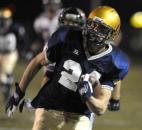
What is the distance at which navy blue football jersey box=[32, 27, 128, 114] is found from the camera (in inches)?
198

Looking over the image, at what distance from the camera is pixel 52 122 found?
5.20m

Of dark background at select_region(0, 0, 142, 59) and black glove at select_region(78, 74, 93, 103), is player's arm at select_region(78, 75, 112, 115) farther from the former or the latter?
dark background at select_region(0, 0, 142, 59)

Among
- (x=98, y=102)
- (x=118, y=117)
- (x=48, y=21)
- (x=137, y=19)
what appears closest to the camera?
(x=98, y=102)

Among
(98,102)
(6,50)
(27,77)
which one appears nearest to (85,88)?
(98,102)

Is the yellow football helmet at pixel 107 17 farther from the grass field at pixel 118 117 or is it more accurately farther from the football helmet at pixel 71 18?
the grass field at pixel 118 117

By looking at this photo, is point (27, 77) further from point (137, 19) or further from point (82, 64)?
point (137, 19)

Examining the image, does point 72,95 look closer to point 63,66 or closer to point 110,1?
point 63,66

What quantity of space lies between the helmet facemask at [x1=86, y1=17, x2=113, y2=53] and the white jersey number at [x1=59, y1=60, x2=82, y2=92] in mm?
219

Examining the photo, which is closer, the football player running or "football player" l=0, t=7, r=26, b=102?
the football player running

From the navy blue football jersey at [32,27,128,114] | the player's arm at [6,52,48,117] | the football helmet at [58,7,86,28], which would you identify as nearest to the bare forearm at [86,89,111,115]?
the navy blue football jersey at [32,27,128,114]

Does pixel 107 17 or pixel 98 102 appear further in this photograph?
pixel 107 17

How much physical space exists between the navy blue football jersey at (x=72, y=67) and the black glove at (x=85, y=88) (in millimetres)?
318

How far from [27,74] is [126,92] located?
23.5ft

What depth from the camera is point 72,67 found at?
5.02 meters
